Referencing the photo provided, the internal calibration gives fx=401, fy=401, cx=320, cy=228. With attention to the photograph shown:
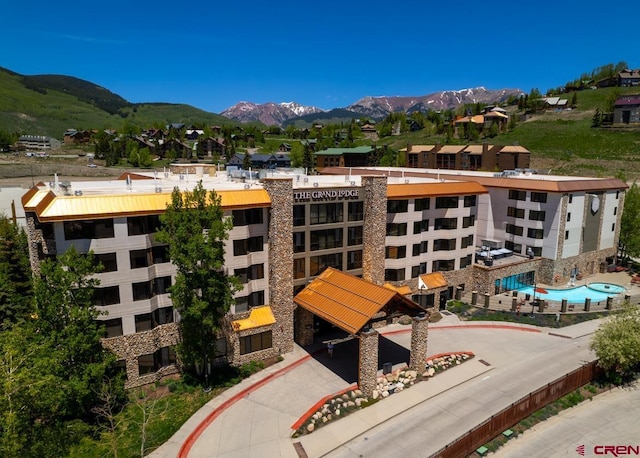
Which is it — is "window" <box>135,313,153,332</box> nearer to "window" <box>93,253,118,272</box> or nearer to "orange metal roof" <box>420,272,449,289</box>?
"window" <box>93,253,118,272</box>

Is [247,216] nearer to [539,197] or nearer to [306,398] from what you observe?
[306,398]

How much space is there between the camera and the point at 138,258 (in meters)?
29.7

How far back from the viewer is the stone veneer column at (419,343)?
1298 inches

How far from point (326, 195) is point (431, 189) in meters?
13.8

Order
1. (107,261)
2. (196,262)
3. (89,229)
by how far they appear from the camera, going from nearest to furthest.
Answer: (89,229) < (196,262) < (107,261)

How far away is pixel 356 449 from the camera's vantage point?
25.0m

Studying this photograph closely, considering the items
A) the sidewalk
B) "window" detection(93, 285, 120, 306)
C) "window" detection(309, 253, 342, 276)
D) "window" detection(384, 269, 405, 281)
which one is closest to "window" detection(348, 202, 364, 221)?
"window" detection(309, 253, 342, 276)

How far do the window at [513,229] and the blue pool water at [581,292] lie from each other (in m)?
8.22

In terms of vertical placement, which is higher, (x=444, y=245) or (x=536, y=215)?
(x=536, y=215)

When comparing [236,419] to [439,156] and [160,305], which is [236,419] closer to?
[160,305]

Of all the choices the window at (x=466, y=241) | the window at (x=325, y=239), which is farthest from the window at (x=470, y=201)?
the window at (x=325, y=239)

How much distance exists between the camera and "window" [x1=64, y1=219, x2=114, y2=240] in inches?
1075

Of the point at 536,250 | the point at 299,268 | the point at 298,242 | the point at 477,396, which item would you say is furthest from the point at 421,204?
the point at 536,250

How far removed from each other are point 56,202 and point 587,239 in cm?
6452
